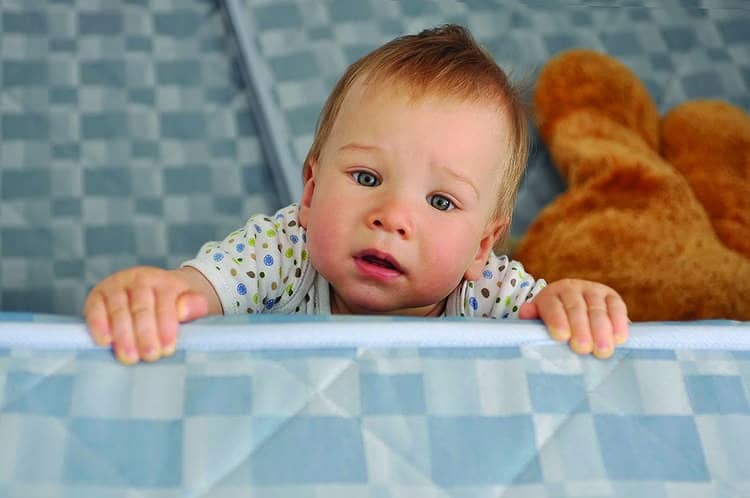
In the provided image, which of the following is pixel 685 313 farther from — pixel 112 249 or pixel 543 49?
pixel 112 249

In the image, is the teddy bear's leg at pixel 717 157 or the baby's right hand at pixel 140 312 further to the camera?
the teddy bear's leg at pixel 717 157

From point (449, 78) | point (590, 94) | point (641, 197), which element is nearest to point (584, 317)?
point (449, 78)

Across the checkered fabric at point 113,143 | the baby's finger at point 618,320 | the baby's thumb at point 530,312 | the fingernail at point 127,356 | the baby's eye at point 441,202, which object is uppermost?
the baby's finger at point 618,320

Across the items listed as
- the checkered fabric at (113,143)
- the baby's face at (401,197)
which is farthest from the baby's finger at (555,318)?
the checkered fabric at (113,143)

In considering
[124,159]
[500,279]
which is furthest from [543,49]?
[124,159]

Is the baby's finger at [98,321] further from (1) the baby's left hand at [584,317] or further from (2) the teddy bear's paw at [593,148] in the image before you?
(2) the teddy bear's paw at [593,148]

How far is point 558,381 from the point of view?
2.28 ft

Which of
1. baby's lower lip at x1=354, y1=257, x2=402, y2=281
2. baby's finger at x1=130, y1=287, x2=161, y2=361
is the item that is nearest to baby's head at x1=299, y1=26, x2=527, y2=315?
baby's lower lip at x1=354, y1=257, x2=402, y2=281

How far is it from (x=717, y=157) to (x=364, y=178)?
55 centimetres

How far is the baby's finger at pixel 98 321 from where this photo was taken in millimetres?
676

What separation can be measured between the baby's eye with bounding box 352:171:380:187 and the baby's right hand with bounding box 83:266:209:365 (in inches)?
8.0

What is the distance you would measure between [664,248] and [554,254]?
13 centimetres

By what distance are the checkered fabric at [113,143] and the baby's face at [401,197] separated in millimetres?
362

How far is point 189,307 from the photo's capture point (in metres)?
0.73
